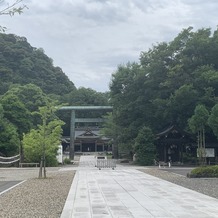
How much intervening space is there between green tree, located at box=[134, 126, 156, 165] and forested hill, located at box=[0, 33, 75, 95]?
3553 cm

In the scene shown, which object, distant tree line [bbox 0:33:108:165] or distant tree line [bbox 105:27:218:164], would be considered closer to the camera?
distant tree line [bbox 105:27:218:164]

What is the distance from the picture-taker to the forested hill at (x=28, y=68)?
71.0 meters

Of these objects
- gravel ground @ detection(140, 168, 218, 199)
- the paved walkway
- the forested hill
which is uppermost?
the forested hill

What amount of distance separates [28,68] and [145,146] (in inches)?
1698

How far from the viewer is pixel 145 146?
37188 millimetres

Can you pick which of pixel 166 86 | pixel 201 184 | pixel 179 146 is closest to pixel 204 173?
pixel 201 184

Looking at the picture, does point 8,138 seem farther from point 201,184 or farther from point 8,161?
point 201,184

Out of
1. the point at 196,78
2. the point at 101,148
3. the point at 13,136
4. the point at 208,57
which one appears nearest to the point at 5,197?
the point at 13,136

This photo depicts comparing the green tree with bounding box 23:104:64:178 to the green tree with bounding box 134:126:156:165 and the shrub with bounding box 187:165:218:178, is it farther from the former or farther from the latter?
the green tree with bounding box 134:126:156:165

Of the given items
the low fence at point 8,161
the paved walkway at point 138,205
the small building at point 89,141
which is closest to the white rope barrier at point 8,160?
the low fence at point 8,161

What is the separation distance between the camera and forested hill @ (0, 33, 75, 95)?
233ft

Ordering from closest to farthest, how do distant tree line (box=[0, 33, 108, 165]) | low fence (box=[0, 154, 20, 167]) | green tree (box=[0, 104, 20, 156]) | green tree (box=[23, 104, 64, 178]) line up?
green tree (box=[23, 104, 64, 178])
low fence (box=[0, 154, 20, 167])
green tree (box=[0, 104, 20, 156])
distant tree line (box=[0, 33, 108, 165])

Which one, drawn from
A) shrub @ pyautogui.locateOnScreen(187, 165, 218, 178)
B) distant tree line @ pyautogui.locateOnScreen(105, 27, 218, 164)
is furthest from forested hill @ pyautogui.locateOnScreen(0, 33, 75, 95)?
shrub @ pyautogui.locateOnScreen(187, 165, 218, 178)

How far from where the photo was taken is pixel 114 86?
42.8 metres
